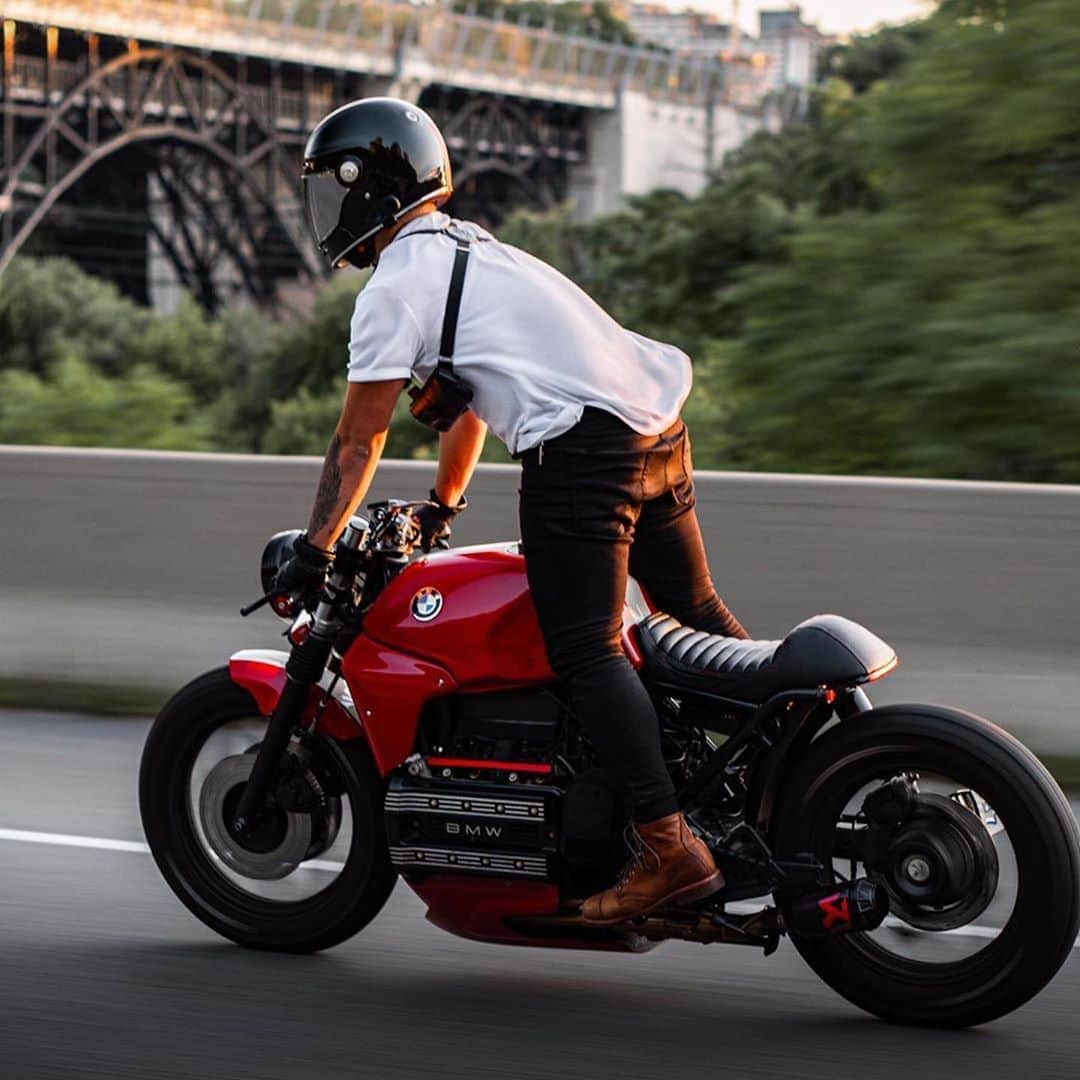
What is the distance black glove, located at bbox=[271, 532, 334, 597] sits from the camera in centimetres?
446

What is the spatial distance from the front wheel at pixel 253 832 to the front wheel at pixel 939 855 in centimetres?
98

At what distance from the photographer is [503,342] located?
4.32 m

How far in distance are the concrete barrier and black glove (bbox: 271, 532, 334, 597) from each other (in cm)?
292

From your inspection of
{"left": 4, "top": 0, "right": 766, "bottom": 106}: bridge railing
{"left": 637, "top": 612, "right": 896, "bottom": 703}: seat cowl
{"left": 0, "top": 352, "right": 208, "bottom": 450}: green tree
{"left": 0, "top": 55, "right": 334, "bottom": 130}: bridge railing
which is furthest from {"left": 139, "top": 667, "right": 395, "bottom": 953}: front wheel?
{"left": 0, "top": 55, "right": 334, "bottom": 130}: bridge railing

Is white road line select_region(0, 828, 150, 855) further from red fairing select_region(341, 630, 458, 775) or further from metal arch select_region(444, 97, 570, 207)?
metal arch select_region(444, 97, 570, 207)

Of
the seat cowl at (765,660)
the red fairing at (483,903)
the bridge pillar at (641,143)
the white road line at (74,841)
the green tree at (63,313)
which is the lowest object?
the green tree at (63,313)

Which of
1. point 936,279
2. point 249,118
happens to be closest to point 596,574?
point 936,279

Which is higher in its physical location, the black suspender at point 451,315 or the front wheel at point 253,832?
the black suspender at point 451,315

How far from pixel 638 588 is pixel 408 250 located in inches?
35.6

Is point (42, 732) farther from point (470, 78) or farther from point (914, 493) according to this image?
point (470, 78)

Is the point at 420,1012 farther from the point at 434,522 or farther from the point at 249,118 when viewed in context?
the point at 249,118

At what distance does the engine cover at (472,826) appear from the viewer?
4.42 m

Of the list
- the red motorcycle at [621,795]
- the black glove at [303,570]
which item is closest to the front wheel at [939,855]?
the red motorcycle at [621,795]

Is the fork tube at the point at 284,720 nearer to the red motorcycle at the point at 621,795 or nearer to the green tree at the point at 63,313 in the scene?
the red motorcycle at the point at 621,795
